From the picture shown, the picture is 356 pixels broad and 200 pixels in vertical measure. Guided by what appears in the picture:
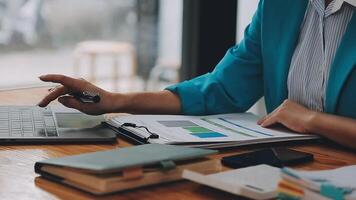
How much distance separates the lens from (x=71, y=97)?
1398 millimetres

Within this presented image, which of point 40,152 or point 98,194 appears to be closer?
point 98,194

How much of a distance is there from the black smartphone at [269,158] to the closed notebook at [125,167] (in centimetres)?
4

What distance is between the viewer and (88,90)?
4.69 feet

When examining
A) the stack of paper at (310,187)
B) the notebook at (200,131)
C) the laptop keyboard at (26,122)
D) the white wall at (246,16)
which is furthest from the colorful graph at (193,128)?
the white wall at (246,16)

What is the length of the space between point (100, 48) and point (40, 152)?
218 centimetres

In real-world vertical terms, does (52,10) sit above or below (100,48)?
above

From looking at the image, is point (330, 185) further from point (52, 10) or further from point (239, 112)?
point (52, 10)

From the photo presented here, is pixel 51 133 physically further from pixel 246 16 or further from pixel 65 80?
pixel 246 16

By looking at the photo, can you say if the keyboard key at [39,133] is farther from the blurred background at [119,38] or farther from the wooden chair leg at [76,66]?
the wooden chair leg at [76,66]

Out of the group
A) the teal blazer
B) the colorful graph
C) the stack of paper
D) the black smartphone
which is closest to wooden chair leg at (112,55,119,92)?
the teal blazer

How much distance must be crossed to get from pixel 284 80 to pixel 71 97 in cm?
52

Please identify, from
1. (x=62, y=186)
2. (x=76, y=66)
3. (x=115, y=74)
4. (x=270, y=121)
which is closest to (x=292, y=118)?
(x=270, y=121)

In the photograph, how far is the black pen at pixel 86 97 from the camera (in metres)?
1.39

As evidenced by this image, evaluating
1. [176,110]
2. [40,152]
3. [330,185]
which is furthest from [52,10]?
[330,185]
